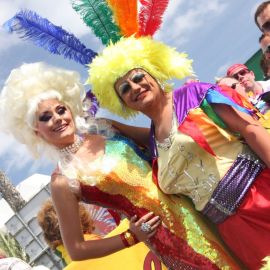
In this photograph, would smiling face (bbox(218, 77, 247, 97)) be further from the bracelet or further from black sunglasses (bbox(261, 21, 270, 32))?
the bracelet

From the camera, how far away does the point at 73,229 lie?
2.41 metres

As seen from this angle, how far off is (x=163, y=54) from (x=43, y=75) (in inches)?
28.6

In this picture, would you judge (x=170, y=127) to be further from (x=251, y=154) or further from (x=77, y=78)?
(x=77, y=78)

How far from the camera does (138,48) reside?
7.51ft

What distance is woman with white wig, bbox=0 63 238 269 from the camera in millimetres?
2303

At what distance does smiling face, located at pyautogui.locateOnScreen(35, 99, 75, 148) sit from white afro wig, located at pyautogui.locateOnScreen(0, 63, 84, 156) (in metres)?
0.04

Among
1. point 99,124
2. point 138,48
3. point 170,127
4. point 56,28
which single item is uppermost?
point 56,28

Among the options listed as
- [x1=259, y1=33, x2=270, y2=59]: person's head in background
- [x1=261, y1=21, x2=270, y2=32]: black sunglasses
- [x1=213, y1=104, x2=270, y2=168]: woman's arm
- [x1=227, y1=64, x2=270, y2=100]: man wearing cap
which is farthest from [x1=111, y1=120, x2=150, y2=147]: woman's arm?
[x1=227, y1=64, x2=270, y2=100]: man wearing cap

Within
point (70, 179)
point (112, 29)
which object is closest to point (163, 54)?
point (112, 29)

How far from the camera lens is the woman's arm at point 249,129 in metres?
2.00

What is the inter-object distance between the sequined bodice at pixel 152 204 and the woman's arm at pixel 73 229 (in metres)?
0.08

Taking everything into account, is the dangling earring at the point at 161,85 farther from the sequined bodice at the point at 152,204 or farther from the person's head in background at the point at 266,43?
the person's head in background at the point at 266,43

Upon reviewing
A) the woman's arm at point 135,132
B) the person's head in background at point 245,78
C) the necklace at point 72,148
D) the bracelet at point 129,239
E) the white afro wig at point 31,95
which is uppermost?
the white afro wig at point 31,95

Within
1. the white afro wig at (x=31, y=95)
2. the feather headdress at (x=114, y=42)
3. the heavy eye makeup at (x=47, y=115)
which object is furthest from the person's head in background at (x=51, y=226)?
the feather headdress at (x=114, y=42)
